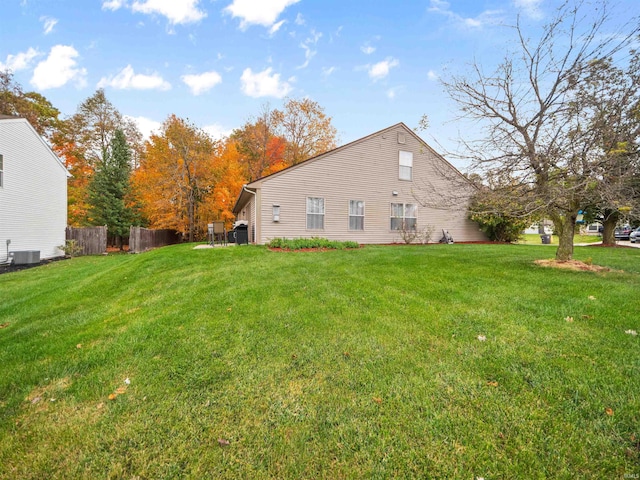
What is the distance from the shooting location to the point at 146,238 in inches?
639

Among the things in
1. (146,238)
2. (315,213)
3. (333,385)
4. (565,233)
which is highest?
(315,213)

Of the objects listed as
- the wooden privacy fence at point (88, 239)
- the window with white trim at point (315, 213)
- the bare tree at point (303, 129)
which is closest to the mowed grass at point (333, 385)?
the window with white trim at point (315, 213)

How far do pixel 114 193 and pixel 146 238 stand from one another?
318 inches

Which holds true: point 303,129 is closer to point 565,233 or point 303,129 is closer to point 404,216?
point 404,216

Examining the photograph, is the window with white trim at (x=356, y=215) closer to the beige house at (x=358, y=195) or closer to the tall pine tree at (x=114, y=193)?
the beige house at (x=358, y=195)

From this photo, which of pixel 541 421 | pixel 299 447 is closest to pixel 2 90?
pixel 299 447

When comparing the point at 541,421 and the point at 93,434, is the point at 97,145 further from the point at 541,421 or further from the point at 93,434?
the point at 541,421

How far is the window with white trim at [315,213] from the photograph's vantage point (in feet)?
40.1

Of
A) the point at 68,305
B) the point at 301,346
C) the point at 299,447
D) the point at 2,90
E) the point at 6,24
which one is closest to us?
the point at 299,447

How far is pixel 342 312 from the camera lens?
3.80 m

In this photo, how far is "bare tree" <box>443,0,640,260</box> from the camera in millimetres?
5398

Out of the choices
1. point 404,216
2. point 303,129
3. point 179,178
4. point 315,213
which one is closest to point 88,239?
point 179,178

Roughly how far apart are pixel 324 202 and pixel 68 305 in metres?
9.34

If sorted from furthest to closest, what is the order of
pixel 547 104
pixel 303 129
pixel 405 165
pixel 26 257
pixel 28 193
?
pixel 303 129 → pixel 405 165 → pixel 28 193 → pixel 26 257 → pixel 547 104
